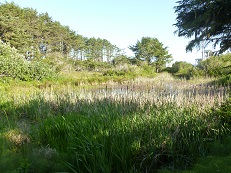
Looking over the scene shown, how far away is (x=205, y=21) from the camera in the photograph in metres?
10.1

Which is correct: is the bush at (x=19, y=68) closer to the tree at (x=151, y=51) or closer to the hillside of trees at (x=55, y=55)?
the hillside of trees at (x=55, y=55)

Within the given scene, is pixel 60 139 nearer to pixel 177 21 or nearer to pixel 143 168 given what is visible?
pixel 143 168

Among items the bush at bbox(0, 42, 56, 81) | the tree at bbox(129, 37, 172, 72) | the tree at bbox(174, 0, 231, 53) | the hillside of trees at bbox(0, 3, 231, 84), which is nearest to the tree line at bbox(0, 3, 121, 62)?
the hillside of trees at bbox(0, 3, 231, 84)

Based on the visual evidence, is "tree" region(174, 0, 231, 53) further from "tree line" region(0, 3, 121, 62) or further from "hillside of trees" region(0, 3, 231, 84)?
"tree line" region(0, 3, 121, 62)

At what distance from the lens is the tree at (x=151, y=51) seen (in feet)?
123

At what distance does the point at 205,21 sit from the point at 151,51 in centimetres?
2816

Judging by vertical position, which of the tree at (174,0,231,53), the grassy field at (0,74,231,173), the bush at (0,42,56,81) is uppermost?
the tree at (174,0,231,53)

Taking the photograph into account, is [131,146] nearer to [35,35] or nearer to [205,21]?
[205,21]

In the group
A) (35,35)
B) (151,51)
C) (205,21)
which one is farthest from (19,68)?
(151,51)

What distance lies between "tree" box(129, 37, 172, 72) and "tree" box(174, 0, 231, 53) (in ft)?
80.1

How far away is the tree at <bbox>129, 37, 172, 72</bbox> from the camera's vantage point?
37.5 meters

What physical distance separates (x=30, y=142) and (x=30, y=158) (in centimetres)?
91

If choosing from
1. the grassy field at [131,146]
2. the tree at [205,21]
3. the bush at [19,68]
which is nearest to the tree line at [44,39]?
the bush at [19,68]

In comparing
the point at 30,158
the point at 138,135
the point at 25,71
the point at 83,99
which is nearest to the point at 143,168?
the point at 138,135
